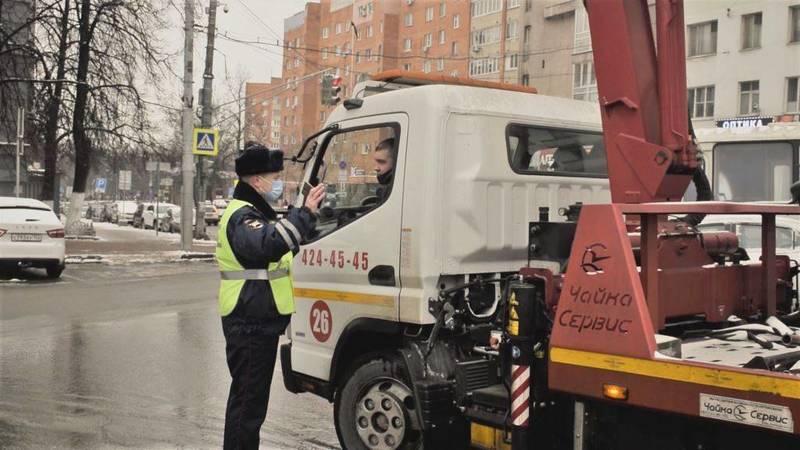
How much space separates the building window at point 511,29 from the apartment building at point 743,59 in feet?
88.5

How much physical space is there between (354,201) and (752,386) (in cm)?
299

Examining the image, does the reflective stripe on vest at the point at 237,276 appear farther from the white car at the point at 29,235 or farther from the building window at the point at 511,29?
the building window at the point at 511,29

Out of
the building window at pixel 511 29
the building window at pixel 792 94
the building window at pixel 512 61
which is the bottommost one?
the building window at pixel 792 94

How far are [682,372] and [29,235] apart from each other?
15362 millimetres

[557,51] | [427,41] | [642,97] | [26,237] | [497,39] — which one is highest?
[427,41]

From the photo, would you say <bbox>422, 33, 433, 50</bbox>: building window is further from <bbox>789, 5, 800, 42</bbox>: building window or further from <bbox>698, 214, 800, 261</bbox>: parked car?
<bbox>698, 214, 800, 261</bbox>: parked car

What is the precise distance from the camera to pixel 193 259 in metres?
22.9

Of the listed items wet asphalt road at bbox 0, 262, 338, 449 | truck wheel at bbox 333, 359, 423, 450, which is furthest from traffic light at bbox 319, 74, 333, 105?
truck wheel at bbox 333, 359, 423, 450

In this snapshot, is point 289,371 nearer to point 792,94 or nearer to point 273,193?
point 273,193

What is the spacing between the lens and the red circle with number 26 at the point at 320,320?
5.39 m

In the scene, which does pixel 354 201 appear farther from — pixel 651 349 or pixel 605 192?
pixel 651 349

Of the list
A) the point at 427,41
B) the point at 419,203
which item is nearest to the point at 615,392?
the point at 419,203

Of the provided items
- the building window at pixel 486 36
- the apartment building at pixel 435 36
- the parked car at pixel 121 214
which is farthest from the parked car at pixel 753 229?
the apartment building at pixel 435 36

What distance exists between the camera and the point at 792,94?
34.4 m
